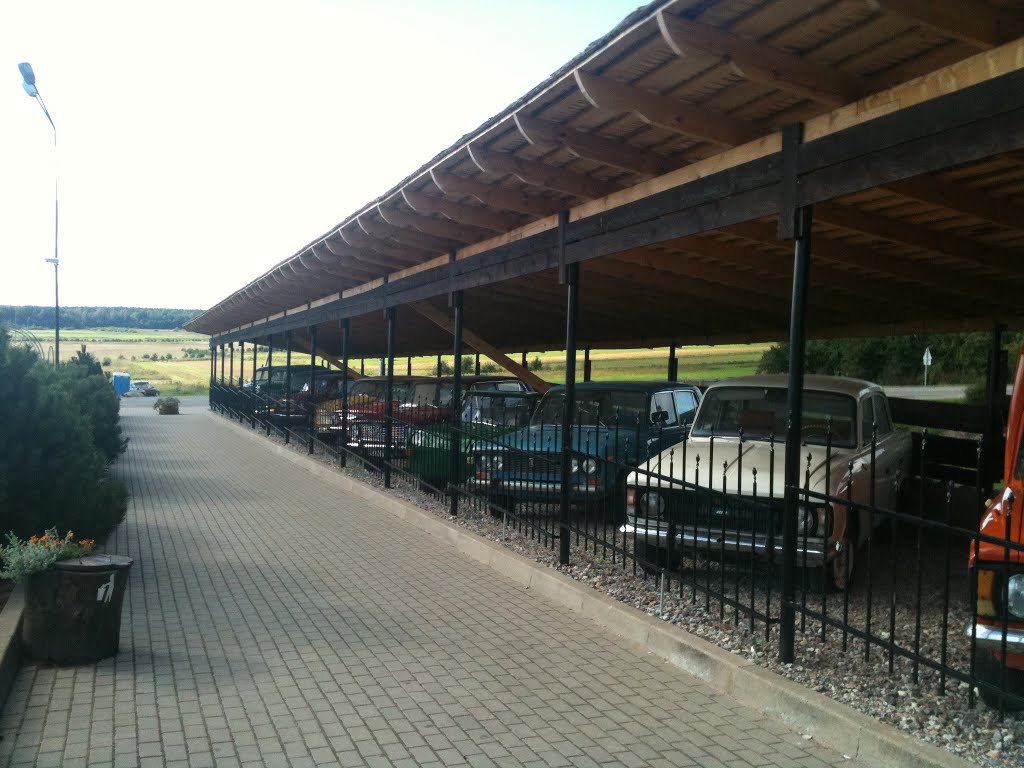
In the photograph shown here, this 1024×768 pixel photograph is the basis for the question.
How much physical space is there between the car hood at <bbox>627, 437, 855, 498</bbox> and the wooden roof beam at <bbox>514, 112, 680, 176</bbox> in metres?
2.14

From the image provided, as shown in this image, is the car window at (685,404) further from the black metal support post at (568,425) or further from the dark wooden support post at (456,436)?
the black metal support post at (568,425)

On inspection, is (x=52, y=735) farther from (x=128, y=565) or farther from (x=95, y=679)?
(x=128, y=565)

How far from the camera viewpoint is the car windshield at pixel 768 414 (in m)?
8.14

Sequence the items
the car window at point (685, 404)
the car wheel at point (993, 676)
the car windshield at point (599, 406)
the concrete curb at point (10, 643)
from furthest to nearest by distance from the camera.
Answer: the car window at point (685, 404) → the car windshield at point (599, 406) → the concrete curb at point (10, 643) → the car wheel at point (993, 676)

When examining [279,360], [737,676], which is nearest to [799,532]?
[737,676]

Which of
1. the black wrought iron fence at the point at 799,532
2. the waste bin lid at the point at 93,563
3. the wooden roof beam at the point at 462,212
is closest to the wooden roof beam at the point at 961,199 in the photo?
the black wrought iron fence at the point at 799,532

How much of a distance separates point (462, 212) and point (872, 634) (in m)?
5.65

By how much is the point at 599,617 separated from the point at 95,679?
11.4 feet

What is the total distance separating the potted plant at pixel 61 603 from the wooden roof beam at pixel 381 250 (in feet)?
19.9

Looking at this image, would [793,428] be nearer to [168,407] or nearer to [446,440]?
[446,440]

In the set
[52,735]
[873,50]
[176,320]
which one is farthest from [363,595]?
[176,320]

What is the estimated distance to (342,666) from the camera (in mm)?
5723

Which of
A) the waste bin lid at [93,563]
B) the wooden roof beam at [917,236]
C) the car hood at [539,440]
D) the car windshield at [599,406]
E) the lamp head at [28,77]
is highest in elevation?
the lamp head at [28,77]

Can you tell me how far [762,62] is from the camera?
15.1 ft
